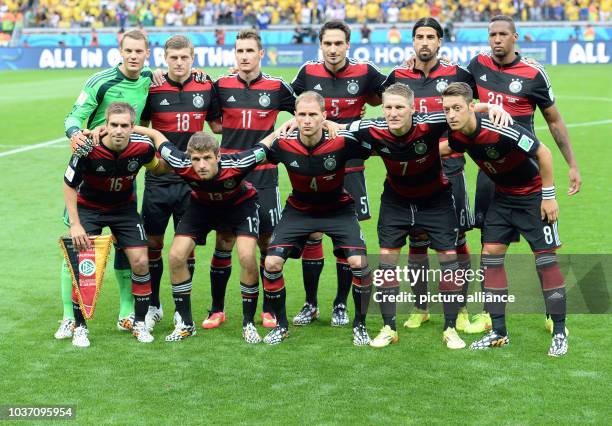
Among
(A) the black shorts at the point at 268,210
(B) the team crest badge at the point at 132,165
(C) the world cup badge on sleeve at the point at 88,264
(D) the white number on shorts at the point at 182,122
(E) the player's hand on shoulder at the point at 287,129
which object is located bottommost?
(C) the world cup badge on sleeve at the point at 88,264

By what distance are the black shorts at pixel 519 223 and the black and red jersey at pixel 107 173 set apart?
9.59 feet

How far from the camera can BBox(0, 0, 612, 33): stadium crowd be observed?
Answer: 136 feet

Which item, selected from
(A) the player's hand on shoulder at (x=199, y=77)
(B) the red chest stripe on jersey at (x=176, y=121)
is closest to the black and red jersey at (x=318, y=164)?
(B) the red chest stripe on jersey at (x=176, y=121)

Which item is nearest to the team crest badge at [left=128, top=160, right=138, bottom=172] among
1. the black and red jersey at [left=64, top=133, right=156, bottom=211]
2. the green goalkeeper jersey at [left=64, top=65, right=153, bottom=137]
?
the black and red jersey at [left=64, top=133, right=156, bottom=211]

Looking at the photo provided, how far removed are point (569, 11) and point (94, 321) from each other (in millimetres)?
35525

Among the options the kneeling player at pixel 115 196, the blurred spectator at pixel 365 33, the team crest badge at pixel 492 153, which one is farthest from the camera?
the blurred spectator at pixel 365 33

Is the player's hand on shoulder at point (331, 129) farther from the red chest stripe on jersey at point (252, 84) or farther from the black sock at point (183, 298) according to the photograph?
the black sock at point (183, 298)

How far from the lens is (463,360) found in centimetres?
771

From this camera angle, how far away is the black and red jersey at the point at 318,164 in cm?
826

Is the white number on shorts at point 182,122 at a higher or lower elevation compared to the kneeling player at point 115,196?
higher

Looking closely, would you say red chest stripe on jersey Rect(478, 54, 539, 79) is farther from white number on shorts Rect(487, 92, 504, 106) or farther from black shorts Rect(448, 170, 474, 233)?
black shorts Rect(448, 170, 474, 233)

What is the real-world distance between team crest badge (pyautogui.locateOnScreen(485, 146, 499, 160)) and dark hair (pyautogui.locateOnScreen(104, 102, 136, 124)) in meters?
2.91

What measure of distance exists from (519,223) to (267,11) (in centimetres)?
3643

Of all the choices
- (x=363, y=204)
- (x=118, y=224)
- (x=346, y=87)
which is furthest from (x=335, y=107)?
(x=118, y=224)
